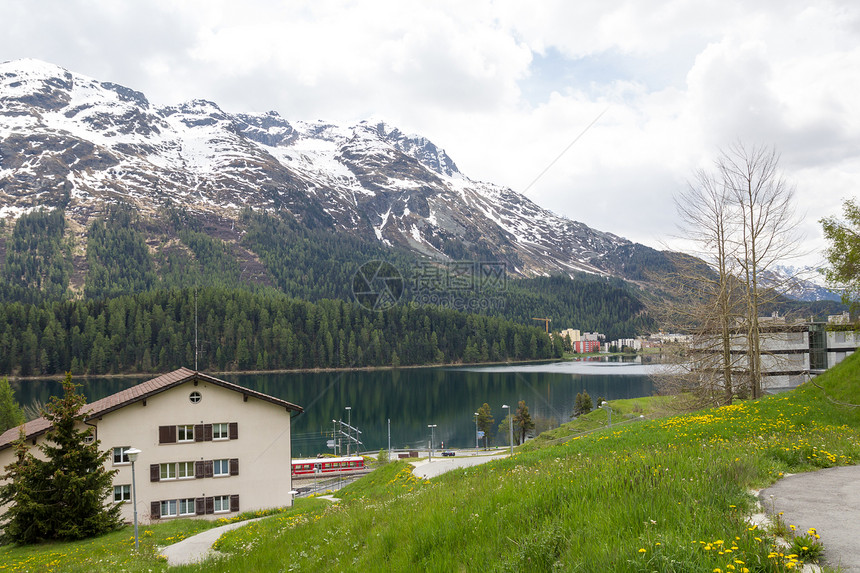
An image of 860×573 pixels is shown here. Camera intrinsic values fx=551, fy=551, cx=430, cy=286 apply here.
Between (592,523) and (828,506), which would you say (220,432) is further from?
(828,506)

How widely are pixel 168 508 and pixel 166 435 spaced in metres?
4.66

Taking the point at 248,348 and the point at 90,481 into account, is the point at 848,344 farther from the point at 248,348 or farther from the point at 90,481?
the point at 248,348

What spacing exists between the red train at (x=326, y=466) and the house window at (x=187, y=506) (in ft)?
83.9

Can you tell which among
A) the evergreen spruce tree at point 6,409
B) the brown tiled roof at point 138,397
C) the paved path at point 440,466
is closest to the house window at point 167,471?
the brown tiled roof at point 138,397

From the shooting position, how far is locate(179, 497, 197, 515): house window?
36.4 metres

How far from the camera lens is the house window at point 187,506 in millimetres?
36375

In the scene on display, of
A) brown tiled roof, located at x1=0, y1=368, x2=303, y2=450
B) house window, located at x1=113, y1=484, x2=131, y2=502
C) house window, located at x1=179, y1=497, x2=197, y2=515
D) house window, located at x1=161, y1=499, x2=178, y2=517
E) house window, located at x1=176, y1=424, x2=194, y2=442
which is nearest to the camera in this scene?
house window, located at x1=113, y1=484, x2=131, y2=502

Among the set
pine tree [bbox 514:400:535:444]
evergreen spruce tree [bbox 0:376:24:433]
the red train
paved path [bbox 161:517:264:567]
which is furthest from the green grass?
pine tree [bbox 514:400:535:444]

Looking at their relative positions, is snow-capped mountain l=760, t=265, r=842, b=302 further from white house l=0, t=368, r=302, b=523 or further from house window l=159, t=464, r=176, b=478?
house window l=159, t=464, r=176, b=478

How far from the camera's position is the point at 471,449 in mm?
69938

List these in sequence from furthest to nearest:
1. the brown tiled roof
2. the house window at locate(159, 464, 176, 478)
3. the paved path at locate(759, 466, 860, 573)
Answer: the house window at locate(159, 464, 176, 478)
the brown tiled roof
the paved path at locate(759, 466, 860, 573)

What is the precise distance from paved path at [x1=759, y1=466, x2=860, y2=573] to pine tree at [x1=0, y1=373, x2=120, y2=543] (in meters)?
25.6

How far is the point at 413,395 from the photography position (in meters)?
122

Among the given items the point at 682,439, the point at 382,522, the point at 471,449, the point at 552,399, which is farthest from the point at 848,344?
the point at 382,522
